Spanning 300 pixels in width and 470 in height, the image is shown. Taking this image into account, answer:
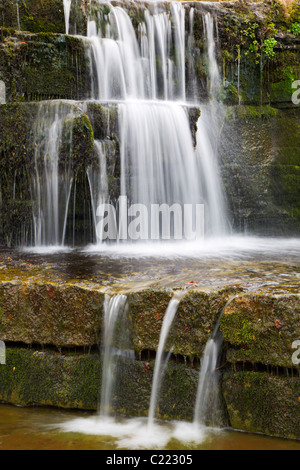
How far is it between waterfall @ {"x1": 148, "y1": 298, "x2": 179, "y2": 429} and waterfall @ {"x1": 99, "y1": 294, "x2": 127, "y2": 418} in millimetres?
377

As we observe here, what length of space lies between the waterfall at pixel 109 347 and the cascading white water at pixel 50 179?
10.3 ft

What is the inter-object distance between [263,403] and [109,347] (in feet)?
4.39

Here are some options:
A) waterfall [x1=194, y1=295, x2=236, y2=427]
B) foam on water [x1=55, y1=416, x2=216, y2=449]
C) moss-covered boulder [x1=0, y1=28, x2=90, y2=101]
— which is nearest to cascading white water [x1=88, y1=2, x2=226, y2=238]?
moss-covered boulder [x1=0, y1=28, x2=90, y2=101]

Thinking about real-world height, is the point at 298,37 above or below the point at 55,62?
above

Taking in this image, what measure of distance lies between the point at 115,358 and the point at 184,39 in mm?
7602

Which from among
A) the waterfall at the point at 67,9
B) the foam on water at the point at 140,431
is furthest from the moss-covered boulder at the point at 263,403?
the waterfall at the point at 67,9

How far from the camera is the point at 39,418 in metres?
3.82

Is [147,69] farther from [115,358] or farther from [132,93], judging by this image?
[115,358]

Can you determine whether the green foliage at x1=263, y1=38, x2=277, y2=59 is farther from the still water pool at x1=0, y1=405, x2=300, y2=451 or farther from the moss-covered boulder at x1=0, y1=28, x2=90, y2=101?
the still water pool at x1=0, y1=405, x2=300, y2=451

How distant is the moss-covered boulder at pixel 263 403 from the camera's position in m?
3.34

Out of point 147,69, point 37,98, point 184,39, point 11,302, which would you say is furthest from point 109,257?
point 184,39

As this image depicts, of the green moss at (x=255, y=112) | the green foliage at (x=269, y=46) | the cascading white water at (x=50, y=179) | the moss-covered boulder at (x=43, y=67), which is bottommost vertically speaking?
the cascading white water at (x=50, y=179)

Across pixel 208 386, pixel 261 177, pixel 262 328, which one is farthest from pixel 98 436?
pixel 261 177

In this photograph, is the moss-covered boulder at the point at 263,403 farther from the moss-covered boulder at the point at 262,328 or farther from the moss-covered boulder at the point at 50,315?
the moss-covered boulder at the point at 50,315
